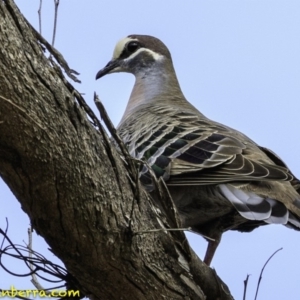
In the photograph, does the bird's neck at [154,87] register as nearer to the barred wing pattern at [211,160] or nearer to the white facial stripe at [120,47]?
the white facial stripe at [120,47]

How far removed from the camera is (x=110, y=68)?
668cm

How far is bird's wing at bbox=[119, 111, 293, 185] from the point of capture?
4.47 meters

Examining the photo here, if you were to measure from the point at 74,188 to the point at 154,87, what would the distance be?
3.39m

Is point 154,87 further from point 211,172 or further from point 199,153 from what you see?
point 211,172

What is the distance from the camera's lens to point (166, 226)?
3666 millimetres

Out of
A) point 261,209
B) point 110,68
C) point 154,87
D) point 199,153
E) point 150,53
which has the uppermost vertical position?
point 150,53

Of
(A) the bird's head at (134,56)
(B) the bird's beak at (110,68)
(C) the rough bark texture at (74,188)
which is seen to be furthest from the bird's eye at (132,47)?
(C) the rough bark texture at (74,188)

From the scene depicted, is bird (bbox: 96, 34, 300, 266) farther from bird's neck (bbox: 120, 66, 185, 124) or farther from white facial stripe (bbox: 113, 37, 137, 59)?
white facial stripe (bbox: 113, 37, 137, 59)

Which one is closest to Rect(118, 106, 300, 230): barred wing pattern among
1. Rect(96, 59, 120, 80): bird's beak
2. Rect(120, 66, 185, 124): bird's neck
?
Rect(120, 66, 185, 124): bird's neck

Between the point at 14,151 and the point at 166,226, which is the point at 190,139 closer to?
the point at 166,226

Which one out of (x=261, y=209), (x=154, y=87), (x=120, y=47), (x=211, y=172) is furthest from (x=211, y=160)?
(x=120, y=47)

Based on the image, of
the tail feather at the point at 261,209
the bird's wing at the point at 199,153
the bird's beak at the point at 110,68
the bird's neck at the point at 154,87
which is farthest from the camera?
the bird's beak at the point at 110,68

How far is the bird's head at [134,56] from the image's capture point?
672cm

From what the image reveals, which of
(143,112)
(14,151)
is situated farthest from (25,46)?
(143,112)
